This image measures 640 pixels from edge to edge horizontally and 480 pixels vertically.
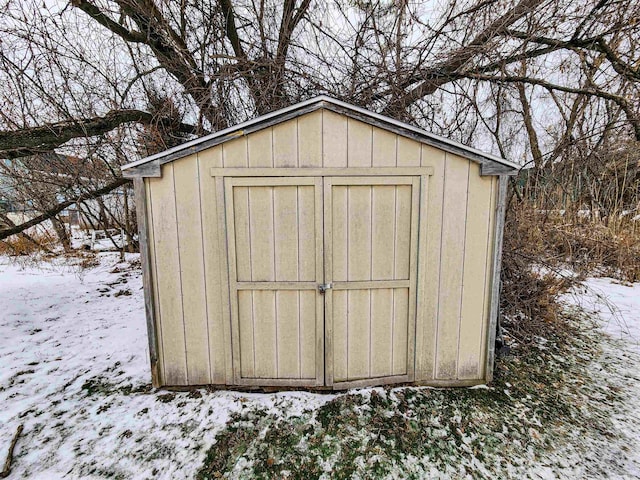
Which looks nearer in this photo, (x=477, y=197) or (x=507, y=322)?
(x=477, y=197)

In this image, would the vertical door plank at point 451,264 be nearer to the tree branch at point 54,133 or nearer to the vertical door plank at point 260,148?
the vertical door plank at point 260,148

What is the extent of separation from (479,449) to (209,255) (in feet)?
7.63

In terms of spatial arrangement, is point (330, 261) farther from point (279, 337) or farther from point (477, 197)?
point (477, 197)

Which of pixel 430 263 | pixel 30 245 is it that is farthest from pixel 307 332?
pixel 30 245

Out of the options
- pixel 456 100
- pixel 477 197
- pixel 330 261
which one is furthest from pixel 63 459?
pixel 456 100

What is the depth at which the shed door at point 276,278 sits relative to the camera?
224 centimetres

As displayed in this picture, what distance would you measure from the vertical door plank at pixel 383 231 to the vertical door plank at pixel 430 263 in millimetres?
232

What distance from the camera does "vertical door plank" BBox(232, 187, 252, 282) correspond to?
224 cm

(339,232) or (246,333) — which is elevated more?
(339,232)

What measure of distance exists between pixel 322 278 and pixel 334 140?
1072mm

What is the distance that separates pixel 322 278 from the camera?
2.31 meters

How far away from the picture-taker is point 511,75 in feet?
12.1

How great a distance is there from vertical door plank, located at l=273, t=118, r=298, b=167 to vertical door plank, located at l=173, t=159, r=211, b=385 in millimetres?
620

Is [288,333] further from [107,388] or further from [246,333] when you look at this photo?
[107,388]
